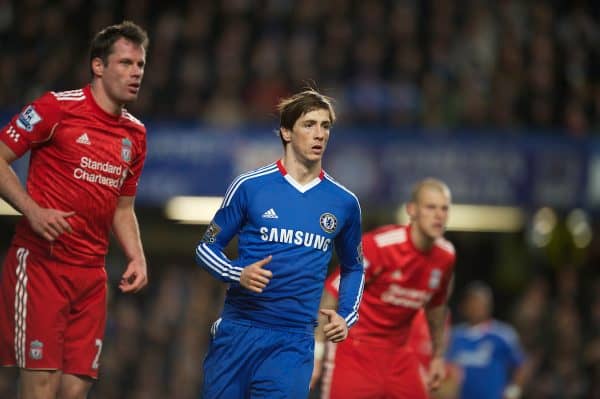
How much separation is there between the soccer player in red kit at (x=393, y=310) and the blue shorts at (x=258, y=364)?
1.90m

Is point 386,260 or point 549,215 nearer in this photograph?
point 386,260

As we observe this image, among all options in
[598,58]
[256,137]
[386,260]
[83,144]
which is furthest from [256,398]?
[598,58]

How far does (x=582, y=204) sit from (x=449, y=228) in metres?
2.16

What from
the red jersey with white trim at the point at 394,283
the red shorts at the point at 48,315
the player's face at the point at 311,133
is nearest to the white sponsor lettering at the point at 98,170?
the red shorts at the point at 48,315

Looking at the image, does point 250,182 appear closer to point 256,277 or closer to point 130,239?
point 256,277

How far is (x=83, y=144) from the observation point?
21.1 ft

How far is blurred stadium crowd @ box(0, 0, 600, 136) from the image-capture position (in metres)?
15.7

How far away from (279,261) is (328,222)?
36 centimetres

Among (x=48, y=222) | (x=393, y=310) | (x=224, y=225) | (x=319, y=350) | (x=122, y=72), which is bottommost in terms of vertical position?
(x=319, y=350)

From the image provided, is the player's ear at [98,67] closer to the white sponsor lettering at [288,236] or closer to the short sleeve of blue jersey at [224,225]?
the short sleeve of blue jersey at [224,225]

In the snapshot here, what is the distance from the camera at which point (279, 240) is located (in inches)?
248

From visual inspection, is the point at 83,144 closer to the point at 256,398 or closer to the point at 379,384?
the point at 256,398

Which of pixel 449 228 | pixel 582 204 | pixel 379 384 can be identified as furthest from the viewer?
pixel 449 228

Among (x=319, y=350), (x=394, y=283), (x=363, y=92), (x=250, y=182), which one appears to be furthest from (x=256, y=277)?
(x=363, y=92)
